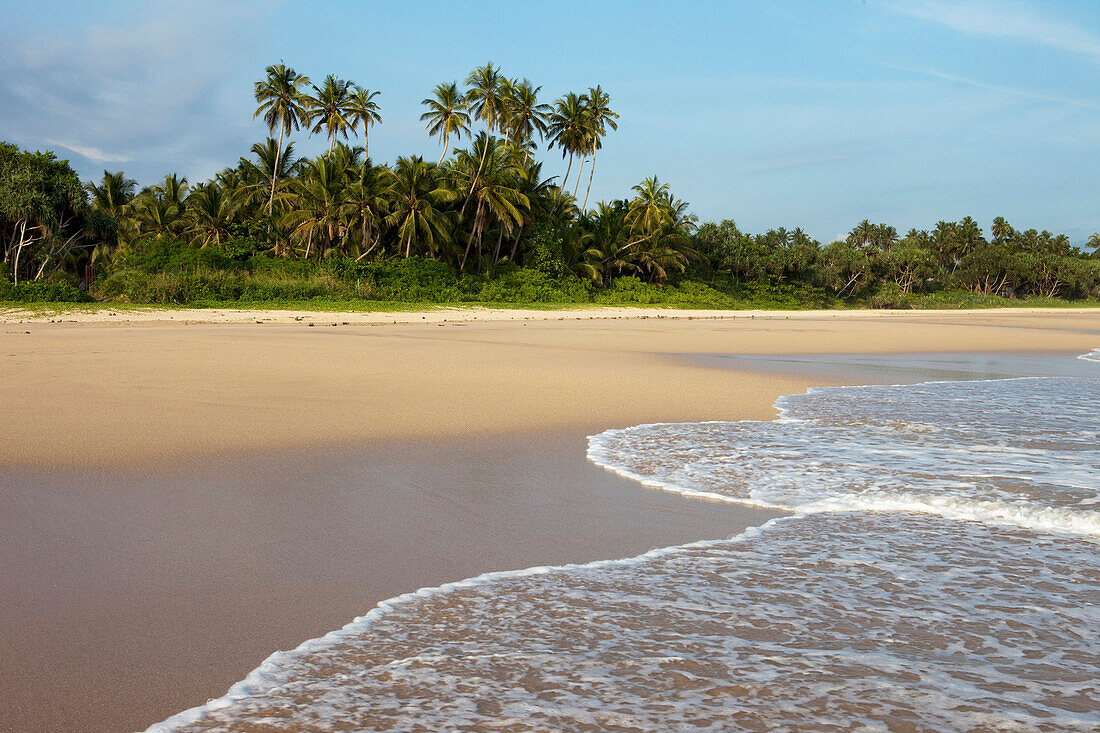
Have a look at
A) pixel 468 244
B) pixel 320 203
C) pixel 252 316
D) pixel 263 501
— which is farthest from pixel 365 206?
pixel 263 501

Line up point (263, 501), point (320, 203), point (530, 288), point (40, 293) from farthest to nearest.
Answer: point (530, 288)
point (320, 203)
point (40, 293)
point (263, 501)

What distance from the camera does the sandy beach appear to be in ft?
8.38

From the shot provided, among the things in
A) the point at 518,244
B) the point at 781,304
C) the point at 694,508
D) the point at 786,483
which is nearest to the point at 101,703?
the point at 694,508

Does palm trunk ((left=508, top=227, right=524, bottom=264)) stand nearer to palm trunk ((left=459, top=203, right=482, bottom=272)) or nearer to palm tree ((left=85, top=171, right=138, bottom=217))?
palm trunk ((left=459, top=203, right=482, bottom=272))

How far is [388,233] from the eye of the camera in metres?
40.3

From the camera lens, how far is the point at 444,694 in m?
2.27

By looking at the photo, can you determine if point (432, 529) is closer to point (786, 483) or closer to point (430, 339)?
point (786, 483)

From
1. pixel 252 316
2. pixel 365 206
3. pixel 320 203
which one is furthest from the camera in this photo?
pixel 320 203

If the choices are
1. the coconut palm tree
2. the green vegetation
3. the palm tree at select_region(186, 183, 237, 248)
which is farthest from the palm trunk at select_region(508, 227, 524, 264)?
the palm tree at select_region(186, 183, 237, 248)

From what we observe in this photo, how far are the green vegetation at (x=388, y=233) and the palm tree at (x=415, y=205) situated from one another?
0.10 metres

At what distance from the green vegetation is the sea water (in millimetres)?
26171

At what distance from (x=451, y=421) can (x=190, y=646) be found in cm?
431

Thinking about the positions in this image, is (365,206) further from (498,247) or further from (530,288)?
(530,288)

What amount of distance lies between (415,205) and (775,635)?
122 ft
